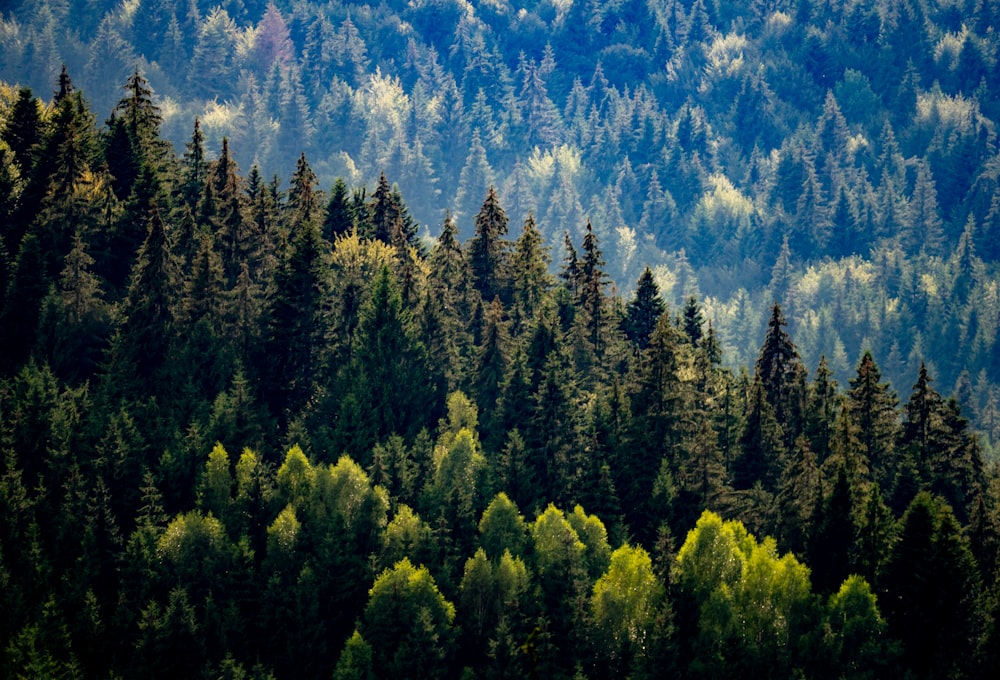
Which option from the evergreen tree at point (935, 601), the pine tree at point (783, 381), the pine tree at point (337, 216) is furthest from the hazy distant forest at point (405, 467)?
the pine tree at point (337, 216)

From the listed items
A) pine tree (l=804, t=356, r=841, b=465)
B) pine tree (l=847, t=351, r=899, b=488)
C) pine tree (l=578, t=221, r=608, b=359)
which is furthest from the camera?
pine tree (l=578, t=221, r=608, b=359)

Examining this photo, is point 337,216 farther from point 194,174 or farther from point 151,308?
point 151,308

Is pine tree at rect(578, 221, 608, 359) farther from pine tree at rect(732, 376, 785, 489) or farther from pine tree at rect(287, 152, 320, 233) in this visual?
pine tree at rect(287, 152, 320, 233)

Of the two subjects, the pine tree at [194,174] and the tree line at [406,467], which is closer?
the tree line at [406,467]

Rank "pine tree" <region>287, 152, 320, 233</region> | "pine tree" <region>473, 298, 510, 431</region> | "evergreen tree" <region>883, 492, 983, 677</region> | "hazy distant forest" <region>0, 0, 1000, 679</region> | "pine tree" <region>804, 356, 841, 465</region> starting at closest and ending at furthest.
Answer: "evergreen tree" <region>883, 492, 983, 677</region>, "hazy distant forest" <region>0, 0, 1000, 679</region>, "pine tree" <region>804, 356, 841, 465</region>, "pine tree" <region>473, 298, 510, 431</region>, "pine tree" <region>287, 152, 320, 233</region>

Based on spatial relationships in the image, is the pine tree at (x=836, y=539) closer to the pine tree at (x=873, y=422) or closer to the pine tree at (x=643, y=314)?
the pine tree at (x=873, y=422)

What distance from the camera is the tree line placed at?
91.4 metres

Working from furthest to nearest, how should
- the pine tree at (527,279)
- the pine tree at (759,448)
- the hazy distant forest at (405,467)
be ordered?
the pine tree at (527,279)
the pine tree at (759,448)
the hazy distant forest at (405,467)

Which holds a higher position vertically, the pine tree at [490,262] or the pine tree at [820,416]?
the pine tree at [490,262]

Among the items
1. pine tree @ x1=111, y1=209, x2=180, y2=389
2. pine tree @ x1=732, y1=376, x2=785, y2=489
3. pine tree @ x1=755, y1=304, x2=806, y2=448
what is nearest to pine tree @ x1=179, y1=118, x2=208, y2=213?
pine tree @ x1=111, y1=209, x2=180, y2=389

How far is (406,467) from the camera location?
106 m

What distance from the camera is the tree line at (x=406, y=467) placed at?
3600 inches

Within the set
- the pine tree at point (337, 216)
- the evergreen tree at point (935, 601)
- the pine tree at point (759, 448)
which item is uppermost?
the pine tree at point (337, 216)

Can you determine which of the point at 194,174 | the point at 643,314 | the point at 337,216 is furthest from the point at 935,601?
the point at 194,174
